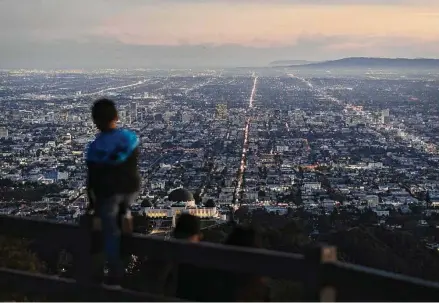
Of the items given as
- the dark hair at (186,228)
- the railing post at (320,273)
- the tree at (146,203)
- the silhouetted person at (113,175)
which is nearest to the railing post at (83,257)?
the silhouetted person at (113,175)

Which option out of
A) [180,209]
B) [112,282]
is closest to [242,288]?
[112,282]

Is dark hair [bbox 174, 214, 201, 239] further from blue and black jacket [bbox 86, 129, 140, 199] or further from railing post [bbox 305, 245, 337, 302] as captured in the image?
railing post [bbox 305, 245, 337, 302]

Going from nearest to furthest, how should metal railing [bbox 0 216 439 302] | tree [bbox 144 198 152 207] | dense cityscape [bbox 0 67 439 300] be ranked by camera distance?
metal railing [bbox 0 216 439 302] < dense cityscape [bbox 0 67 439 300] < tree [bbox 144 198 152 207]

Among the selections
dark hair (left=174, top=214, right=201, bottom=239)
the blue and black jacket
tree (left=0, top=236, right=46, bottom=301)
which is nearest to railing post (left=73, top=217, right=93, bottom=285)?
the blue and black jacket

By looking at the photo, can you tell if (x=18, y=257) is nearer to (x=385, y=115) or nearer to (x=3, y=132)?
(x=3, y=132)

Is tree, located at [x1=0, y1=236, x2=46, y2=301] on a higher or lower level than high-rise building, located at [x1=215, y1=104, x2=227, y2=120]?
higher

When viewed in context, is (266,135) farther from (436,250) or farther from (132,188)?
(132,188)

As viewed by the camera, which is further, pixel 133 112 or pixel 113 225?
pixel 133 112
